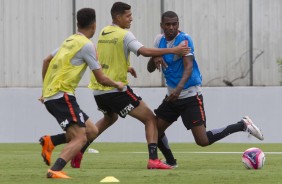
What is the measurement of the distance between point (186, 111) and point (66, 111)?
2531 millimetres

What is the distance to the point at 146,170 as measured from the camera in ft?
44.9

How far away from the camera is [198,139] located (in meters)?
14.5

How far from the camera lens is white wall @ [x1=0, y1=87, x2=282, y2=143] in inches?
938

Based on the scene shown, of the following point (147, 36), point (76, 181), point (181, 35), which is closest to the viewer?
point (76, 181)

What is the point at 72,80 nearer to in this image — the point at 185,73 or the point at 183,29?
the point at 185,73

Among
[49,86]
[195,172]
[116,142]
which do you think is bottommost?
[116,142]

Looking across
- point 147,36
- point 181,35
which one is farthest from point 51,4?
point 181,35

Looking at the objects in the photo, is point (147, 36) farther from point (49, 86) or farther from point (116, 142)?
point (49, 86)

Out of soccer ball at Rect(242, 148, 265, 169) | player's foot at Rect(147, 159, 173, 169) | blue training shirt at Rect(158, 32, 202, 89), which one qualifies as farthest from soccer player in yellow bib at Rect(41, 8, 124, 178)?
soccer ball at Rect(242, 148, 265, 169)

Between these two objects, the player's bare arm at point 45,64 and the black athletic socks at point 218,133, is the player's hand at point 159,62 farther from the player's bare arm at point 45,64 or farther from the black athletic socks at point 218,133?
the player's bare arm at point 45,64

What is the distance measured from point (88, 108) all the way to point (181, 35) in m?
10.3

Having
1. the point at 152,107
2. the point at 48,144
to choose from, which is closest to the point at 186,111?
the point at 48,144

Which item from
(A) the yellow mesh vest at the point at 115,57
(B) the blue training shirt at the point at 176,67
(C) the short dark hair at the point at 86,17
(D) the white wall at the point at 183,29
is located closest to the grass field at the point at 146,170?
(B) the blue training shirt at the point at 176,67

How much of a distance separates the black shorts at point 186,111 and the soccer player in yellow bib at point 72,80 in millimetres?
1821
